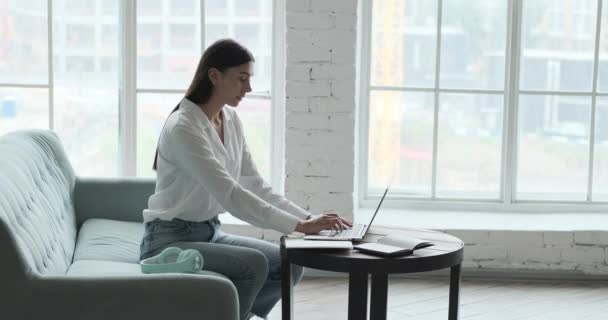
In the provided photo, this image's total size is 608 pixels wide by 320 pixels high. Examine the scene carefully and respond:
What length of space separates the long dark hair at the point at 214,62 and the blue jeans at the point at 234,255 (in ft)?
1.50

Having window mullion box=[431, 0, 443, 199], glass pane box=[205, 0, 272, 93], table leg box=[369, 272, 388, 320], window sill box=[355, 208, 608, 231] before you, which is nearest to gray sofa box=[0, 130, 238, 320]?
table leg box=[369, 272, 388, 320]

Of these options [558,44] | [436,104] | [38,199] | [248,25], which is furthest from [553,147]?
[38,199]

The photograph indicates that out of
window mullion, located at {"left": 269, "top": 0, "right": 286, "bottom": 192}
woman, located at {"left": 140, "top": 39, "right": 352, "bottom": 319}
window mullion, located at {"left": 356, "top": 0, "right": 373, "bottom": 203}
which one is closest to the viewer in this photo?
woman, located at {"left": 140, "top": 39, "right": 352, "bottom": 319}

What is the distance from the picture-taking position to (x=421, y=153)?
520 centimetres

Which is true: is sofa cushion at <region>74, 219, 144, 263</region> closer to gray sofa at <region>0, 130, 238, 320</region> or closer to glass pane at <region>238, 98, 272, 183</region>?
gray sofa at <region>0, 130, 238, 320</region>

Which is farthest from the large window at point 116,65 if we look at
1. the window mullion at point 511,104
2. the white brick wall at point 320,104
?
the window mullion at point 511,104

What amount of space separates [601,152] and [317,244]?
269 cm

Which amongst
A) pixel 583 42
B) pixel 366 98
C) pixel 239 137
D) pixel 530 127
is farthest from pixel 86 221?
pixel 583 42

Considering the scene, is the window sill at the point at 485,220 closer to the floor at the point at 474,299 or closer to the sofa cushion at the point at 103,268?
the floor at the point at 474,299

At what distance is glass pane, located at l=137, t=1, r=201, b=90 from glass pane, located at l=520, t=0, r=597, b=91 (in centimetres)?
177

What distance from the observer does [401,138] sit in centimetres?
520

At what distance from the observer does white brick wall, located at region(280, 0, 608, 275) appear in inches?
183

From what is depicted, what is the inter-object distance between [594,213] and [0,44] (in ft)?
10.9

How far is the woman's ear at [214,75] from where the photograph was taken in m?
3.41
